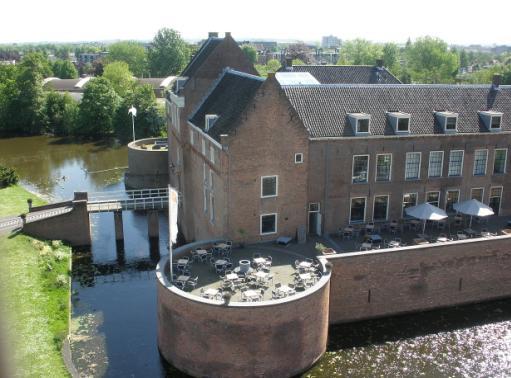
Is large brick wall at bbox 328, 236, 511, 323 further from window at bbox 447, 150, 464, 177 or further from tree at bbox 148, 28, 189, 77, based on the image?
tree at bbox 148, 28, 189, 77

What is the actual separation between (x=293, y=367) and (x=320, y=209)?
11957 mm

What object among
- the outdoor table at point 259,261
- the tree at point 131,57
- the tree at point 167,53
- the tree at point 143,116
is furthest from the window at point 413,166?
the tree at point 131,57

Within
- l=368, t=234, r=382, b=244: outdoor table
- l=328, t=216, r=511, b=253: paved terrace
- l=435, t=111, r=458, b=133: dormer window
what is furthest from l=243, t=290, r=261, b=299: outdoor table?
l=435, t=111, r=458, b=133: dormer window

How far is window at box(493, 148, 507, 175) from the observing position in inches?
1502

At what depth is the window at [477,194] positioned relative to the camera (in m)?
38.2

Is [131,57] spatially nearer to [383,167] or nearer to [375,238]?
[383,167]

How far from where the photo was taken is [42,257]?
3706 centimetres

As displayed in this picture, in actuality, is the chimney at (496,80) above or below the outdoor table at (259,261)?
above

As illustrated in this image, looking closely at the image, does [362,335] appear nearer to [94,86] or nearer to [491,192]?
[491,192]

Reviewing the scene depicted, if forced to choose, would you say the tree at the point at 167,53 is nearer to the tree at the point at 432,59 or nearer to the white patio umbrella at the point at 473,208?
the tree at the point at 432,59

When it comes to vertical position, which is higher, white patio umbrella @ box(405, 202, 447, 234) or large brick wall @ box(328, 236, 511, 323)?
white patio umbrella @ box(405, 202, 447, 234)

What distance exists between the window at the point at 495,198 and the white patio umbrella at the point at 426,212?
6.22 metres

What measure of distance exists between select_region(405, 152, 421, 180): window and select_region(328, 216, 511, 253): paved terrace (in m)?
3.17

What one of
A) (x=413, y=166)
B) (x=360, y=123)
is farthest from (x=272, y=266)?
(x=413, y=166)
